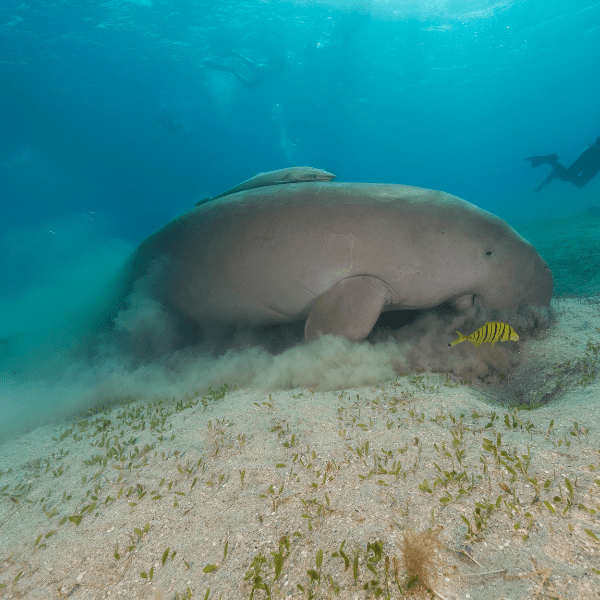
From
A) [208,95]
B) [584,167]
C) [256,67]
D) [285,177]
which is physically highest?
[256,67]

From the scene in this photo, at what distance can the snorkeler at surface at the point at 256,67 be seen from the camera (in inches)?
1614

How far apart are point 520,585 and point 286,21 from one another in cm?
5188

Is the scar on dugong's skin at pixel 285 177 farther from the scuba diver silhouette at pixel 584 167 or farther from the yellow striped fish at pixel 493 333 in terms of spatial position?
the scuba diver silhouette at pixel 584 167

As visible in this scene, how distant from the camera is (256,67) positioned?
4353 centimetres

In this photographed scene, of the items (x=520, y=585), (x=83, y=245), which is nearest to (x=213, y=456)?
(x=520, y=585)

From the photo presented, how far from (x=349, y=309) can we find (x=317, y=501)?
A: 2151mm

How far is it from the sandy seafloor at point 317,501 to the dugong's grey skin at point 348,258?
1.40 metres

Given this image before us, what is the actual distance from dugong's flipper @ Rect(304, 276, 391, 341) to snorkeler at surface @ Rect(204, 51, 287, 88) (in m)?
45.7

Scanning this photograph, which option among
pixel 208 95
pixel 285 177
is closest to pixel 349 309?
pixel 285 177

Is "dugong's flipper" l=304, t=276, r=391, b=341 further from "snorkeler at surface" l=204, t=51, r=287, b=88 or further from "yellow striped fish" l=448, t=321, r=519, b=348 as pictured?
"snorkeler at surface" l=204, t=51, r=287, b=88

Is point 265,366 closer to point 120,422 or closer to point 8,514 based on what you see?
point 120,422

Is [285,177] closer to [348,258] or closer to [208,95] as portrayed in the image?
[348,258]

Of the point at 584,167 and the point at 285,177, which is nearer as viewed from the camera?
Answer: the point at 285,177

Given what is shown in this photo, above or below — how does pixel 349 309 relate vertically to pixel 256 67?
below
